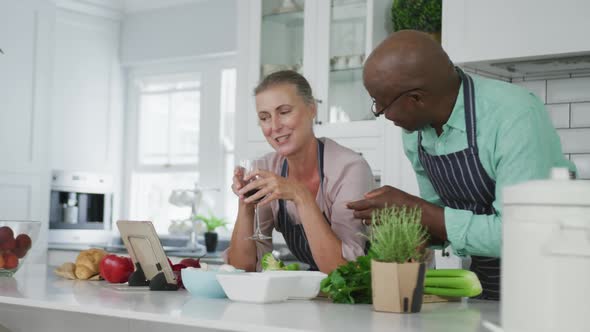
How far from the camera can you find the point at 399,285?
61.6 inches

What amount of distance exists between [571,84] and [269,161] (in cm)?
138

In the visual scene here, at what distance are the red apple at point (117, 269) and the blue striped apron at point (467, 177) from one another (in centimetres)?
87

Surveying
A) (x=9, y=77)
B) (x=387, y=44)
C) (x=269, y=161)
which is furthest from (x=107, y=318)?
(x=9, y=77)

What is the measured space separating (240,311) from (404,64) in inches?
25.8

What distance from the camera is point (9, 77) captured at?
5.27 m

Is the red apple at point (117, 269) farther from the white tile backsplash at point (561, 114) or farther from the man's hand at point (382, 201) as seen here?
the white tile backsplash at point (561, 114)

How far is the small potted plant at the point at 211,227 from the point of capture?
5.05 metres

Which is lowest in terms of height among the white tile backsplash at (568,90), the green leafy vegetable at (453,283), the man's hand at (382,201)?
the green leafy vegetable at (453,283)

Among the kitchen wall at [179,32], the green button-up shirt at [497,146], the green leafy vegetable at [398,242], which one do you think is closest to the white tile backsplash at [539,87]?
the green button-up shirt at [497,146]

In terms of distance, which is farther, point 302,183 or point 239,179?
point 302,183

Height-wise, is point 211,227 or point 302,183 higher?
point 302,183

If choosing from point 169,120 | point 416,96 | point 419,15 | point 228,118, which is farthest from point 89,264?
point 169,120

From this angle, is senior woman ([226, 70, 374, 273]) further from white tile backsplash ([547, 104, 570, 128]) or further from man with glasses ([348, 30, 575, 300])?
white tile backsplash ([547, 104, 570, 128])

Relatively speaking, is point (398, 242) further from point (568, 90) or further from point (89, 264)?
point (568, 90)
